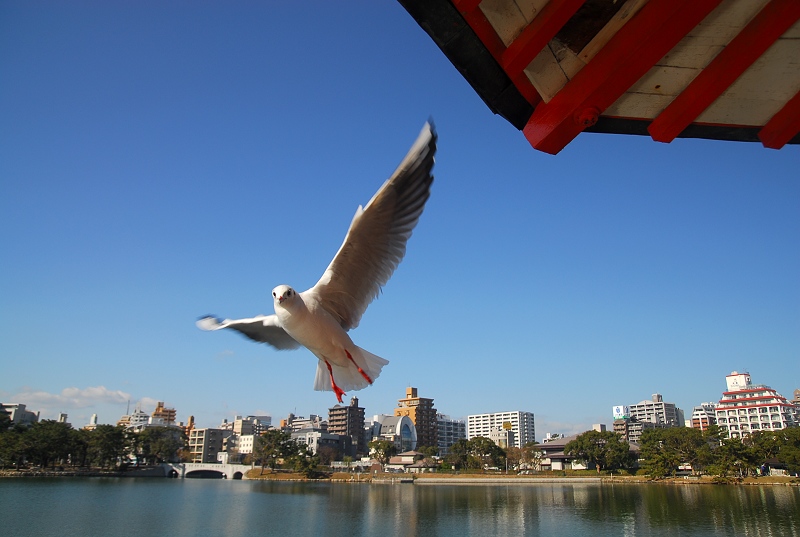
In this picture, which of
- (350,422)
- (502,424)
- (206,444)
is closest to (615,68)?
(206,444)

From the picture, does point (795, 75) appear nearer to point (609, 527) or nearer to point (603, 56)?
point (603, 56)

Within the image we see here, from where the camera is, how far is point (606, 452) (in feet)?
178

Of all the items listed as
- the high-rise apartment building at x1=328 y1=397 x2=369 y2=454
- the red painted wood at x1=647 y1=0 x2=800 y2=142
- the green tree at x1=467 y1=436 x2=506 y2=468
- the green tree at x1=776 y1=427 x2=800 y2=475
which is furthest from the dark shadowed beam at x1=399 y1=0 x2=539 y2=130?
the high-rise apartment building at x1=328 y1=397 x2=369 y2=454

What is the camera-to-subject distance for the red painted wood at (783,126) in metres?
1.97

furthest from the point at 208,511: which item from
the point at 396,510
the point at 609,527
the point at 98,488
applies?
the point at 609,527

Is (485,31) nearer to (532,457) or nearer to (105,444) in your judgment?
(532,457)

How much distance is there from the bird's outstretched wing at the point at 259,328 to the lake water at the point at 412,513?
871 inches

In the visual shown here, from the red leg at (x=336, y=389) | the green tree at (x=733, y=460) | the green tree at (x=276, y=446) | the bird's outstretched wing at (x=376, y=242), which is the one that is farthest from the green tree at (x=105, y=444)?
the bird's outstretched wing at (x=376, y=242)

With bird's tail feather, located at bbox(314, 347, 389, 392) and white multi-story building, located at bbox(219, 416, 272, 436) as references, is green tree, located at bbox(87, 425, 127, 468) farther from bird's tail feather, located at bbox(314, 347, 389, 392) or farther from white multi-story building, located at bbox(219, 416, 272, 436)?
bird's tail feather, located at bbox(314, 347, 389, 392)

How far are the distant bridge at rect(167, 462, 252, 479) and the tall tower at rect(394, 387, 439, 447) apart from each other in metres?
35.8

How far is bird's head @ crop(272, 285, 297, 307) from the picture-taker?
3908mm

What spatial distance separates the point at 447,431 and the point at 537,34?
397ft

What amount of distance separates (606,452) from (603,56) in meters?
58.9

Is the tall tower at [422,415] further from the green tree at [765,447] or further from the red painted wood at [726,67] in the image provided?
the red painted wood at [726,67]
